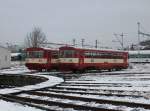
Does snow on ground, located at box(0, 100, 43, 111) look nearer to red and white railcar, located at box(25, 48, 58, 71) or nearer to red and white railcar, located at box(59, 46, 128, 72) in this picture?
red and white railcar, located at box(59, 46, 128, 72)

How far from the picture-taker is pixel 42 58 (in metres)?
39.7

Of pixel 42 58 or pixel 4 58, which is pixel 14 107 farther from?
pixel 4 58

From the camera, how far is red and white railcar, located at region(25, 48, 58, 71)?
39438 millimetres

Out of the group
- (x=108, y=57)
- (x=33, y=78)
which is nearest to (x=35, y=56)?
(x=108, y=57)

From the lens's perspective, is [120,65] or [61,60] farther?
[120,65]

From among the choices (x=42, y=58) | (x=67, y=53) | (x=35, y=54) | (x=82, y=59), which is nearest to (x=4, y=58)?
(x=35, y=54)

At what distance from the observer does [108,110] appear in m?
10.8

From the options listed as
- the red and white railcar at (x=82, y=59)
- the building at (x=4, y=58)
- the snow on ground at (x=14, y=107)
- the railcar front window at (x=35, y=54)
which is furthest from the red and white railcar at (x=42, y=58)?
the snow on ground at (x=14, y=107)

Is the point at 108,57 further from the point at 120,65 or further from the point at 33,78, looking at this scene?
the point at 33,78

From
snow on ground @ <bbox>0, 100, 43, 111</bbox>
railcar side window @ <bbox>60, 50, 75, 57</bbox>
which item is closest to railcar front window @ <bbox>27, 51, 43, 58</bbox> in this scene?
railcar side window @ <bbox>60, 50, 75, 57</bbox>

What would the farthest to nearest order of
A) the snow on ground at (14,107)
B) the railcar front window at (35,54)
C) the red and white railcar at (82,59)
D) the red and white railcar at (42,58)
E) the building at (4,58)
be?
the building at (4,58), the railcar front window at (35,54), the red and white railcar at (42,58), the red and white railcar at (82,59), the snow on ground at (14,107)

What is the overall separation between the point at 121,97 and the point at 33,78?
51.9 ft

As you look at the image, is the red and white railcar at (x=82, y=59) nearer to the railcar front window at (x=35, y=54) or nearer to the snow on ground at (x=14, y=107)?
the railcar front window at (x=35, y=54)

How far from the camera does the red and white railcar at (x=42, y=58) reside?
1553 inches
